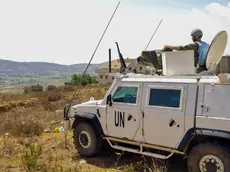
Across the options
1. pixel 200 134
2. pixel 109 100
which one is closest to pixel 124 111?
pixel 109 100

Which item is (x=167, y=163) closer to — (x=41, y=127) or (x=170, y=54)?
(x=170, y=54)

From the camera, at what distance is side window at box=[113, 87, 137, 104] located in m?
7.31

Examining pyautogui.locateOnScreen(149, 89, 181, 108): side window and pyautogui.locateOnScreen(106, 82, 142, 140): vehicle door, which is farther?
pyautogui.locateOnScreen(106, 82, 142, 140): vehicle door

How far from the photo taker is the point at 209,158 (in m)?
6.05

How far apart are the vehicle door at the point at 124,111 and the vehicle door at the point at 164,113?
23cm

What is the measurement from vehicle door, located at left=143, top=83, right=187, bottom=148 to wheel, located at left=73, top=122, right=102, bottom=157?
154 cm

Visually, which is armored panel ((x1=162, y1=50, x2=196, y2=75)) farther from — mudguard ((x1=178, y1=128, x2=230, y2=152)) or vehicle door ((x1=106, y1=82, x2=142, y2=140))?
mudguard ((x1=178, y1=128, x2=230, y2=152))

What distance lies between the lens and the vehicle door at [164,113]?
644 centimetres

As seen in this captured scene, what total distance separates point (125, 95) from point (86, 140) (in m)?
1.65

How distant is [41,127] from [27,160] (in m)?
5.19

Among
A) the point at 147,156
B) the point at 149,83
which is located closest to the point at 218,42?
the point at 149,83

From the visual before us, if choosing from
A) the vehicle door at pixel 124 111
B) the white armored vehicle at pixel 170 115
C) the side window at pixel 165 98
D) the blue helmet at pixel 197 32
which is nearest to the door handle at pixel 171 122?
the white armored vehicle at pixel 170 115

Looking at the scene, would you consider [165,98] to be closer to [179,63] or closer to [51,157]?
[179,63]

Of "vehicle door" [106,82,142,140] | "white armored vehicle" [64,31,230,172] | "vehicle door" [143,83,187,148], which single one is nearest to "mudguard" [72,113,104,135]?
"white armored vehicle" [64,31,230,172]
